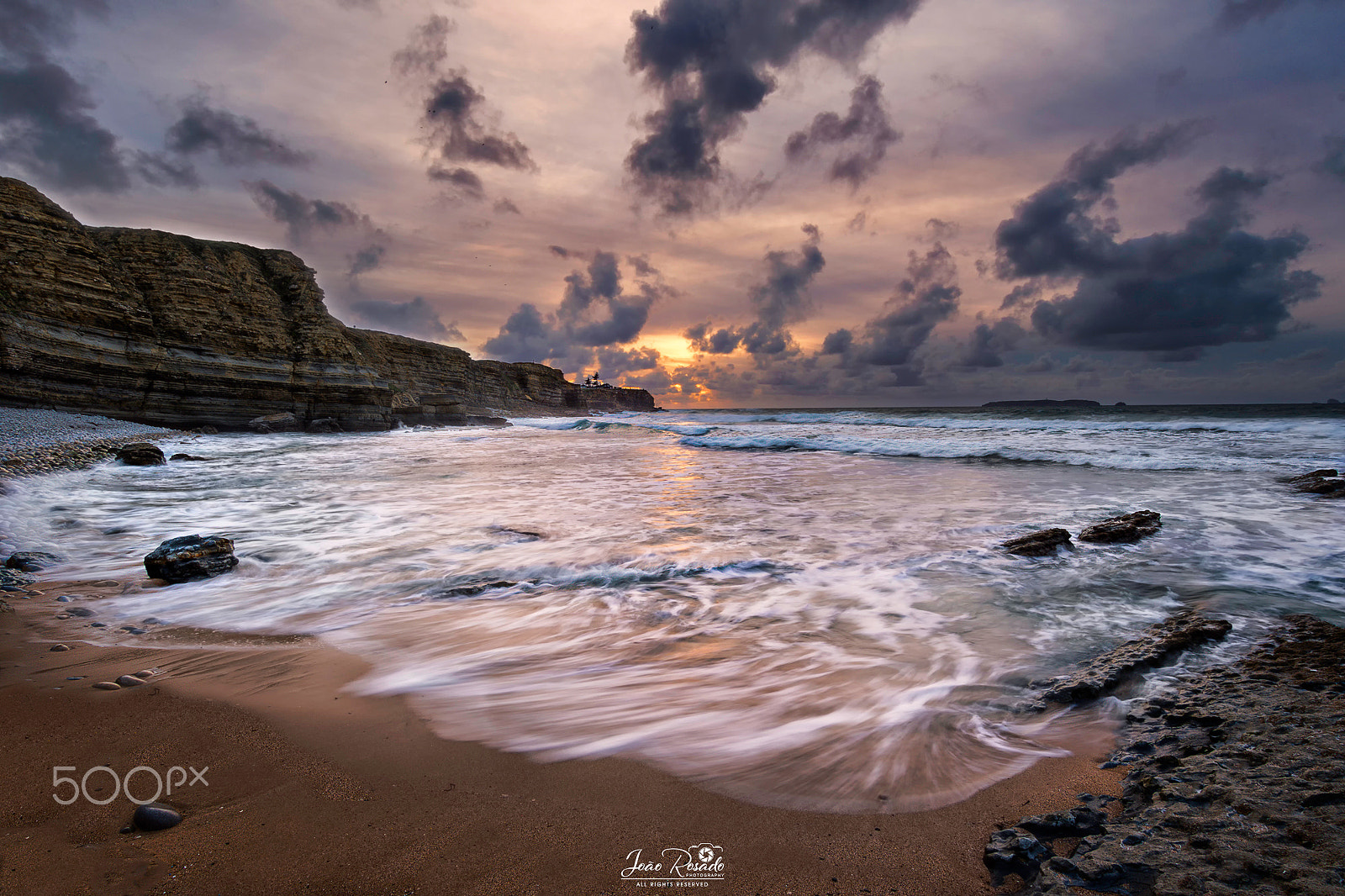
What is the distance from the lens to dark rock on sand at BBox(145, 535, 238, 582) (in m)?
4.10

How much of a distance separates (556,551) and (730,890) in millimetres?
3928

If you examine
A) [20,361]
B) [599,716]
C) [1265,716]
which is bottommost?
[599,716]

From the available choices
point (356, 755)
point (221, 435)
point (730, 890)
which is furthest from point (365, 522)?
point (221, 435)

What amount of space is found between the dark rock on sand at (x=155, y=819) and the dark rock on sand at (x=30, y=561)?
4469 mm

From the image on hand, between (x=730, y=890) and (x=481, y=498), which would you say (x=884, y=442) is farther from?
(x=730, y=890)

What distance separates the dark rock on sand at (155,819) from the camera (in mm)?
1522

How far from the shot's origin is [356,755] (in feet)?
6.57

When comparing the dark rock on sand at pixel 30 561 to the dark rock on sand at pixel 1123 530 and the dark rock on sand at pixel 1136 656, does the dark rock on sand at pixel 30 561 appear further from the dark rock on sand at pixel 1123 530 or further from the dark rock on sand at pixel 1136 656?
the dark rock on sand at pixel 1123 530

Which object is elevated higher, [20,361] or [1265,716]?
[20,361]

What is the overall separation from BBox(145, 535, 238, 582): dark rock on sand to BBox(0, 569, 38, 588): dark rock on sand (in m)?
0.65

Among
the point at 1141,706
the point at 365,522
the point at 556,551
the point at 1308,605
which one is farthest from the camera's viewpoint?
the point at 365,522

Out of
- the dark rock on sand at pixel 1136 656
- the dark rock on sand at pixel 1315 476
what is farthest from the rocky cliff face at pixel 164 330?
the dark rock on sand at pixel 1315 476

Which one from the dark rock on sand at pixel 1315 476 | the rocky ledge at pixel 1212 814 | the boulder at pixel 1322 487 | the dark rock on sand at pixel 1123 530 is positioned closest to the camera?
the rocky ledge at pixel 1212 814

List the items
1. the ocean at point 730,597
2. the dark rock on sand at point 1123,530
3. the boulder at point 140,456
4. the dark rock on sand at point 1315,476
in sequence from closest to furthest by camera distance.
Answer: the ocean at point 730,597
the dark rock on sand at point 1123,530
the dark rock on sand at point 1315,476
the boulder at point 140,456
